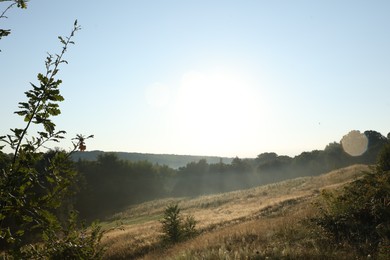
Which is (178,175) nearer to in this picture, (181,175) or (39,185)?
(181,175)

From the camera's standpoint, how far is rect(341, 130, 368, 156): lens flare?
87713 mm

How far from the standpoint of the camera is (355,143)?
9156 centimetres

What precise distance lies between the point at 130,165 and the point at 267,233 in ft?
246

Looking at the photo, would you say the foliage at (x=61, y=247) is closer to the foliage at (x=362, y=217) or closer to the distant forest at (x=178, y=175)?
the foliage at (x=362, y=217)

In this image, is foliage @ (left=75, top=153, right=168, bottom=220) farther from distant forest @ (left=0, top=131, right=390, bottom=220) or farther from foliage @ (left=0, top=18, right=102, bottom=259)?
foliage @ (left=0, top=18, right=102, bottom=259)

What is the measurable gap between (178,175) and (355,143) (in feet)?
169

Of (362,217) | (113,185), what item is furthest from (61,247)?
(113,185)

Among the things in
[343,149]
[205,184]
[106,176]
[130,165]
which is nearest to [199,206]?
[106,176]

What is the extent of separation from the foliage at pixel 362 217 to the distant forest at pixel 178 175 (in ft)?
176

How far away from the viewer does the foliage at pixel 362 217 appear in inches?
319

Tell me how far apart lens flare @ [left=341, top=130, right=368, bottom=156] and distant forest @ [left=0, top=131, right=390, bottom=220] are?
129 cm

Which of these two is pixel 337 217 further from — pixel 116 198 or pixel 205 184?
pixel 205 184

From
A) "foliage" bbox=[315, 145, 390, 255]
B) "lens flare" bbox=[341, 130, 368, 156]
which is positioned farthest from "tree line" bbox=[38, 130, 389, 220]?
"foliage" bbox=[315, 145, 390, 255]

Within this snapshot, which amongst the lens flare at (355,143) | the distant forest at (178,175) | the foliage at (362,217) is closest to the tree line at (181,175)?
the distant forest at (178,175)
